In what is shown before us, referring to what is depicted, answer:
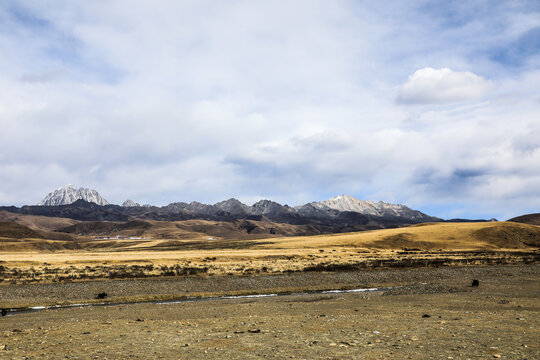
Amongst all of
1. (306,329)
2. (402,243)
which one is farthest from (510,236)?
(306,329)

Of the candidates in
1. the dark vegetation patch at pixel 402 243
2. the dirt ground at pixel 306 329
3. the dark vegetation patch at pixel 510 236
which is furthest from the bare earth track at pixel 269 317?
the dark vegetation patch at pixel 510 236

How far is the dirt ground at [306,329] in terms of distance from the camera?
1631cm

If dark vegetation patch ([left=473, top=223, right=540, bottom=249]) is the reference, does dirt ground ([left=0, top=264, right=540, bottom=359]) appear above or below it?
below

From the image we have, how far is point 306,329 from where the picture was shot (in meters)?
21.4

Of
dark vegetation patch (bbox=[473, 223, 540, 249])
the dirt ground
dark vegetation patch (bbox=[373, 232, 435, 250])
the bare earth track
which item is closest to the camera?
the dirt ground

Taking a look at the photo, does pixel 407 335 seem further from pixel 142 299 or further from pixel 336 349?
pixel 142 299

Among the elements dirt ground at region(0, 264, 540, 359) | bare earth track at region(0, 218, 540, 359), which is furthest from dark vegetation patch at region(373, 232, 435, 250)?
dirt ground at region(0, 264, 540, 359)

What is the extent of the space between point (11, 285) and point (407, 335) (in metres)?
46.0

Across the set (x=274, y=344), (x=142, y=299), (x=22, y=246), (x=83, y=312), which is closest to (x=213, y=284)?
(x=142, y=299)

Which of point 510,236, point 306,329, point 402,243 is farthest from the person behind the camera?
point 510,236

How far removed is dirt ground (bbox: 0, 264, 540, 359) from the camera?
16312 millimetres

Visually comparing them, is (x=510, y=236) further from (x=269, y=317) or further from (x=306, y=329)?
(x=306, y=329)

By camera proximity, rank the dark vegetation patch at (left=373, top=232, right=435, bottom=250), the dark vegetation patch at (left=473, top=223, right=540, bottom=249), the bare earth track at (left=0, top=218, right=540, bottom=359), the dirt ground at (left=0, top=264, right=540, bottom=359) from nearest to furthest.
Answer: the dirt ground at (left=0, top=264, right=540, bottom=359) < the bare earth track at (left=0, top=218, right=540, bottom=359) < the dark vegetation patch at (left=373, top=232, right=435, bottom=250) < the dark vegetation patch at (left=473, top=223, right=540, bottom=249)

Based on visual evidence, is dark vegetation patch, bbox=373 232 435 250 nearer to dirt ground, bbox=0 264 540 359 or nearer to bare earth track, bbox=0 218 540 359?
bare earth track, bbox=0 218 540 359
